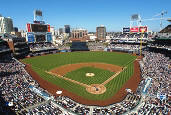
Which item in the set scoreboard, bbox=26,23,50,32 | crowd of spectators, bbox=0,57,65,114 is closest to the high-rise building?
scoreboard, bbox=26,23,50,32

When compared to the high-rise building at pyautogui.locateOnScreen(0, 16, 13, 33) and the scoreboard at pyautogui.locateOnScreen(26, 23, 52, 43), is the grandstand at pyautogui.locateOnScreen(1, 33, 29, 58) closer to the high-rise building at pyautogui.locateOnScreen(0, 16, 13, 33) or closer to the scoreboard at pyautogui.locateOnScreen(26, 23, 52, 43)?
the scoreboard at pyautogui.locateOnScreen(26, 23, 52, 43)

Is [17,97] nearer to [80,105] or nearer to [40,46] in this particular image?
[80,105]

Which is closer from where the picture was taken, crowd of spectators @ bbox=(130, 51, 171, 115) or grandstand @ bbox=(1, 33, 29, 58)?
crowd of spectators @ bbox=(130, 51, 171, 115)

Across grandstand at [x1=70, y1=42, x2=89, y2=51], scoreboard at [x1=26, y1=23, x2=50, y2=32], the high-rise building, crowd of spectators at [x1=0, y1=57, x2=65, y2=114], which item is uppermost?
the high-rise building

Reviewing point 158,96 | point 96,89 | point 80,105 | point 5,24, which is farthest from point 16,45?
point 5,24

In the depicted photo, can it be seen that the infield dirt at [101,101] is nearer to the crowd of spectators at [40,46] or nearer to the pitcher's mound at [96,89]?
the pitcher's mound at [96,89]

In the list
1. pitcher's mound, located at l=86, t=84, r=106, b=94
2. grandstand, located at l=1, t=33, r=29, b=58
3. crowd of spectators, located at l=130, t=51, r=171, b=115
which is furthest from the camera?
grandstand, located at l=1, t=33, r=29, b=58

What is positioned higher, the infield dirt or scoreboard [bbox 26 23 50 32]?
scoreboard [bbox 26 23 50 32]

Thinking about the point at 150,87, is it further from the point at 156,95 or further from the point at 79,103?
the point at 79,103

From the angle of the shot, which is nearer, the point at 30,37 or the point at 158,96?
the point at 158,96
